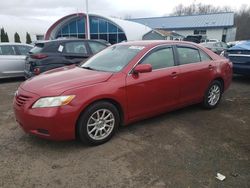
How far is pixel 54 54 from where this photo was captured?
7.66 metres

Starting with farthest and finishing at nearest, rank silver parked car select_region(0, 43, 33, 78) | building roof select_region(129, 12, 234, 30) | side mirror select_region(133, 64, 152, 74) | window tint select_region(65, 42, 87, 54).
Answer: building roof select_region(129, 12, 234, 30) < silver parked car select_region(0, 43, 33, 78) < window tint select_region(65, 42, 87, 54) < side mirror select_region(133, 64, 152, 74)

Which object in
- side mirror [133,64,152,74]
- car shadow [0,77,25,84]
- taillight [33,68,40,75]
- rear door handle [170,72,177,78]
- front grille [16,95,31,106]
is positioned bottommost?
car shadow [0,77,25,84]

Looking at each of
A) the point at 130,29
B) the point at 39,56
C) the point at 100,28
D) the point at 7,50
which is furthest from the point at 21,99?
the point at 100,28

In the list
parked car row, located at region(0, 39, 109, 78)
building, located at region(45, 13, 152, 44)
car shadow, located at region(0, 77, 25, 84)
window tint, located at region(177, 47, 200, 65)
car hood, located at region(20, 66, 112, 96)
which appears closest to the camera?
car hood, located at region(20, 66, 112, 96)

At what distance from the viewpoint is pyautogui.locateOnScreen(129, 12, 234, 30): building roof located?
145 feet

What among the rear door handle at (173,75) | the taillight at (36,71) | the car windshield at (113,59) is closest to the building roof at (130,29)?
the taillight at (36,71)

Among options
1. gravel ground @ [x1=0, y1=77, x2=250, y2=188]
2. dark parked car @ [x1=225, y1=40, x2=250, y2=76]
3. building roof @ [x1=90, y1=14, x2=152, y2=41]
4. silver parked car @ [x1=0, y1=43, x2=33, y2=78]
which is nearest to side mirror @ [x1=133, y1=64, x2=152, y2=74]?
gravel ground @ [x1=0, y1=77, x2=250, y2=188]

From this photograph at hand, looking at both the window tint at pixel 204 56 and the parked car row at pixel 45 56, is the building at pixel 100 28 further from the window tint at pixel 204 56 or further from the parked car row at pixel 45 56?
the window tint at pixel 204 56

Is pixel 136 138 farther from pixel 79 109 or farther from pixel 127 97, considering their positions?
pixel 79 109

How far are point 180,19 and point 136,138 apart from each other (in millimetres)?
48167

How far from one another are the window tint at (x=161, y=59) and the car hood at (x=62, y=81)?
33.4 inches

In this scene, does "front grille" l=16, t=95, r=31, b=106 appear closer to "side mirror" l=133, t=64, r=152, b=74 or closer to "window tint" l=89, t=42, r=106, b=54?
"side mirror" l=133, t=64, r=152, b=74

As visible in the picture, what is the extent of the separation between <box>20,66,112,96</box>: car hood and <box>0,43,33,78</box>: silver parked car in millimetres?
5347

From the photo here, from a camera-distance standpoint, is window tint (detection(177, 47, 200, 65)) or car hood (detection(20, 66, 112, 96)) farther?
window tint (detection(177, 47, 200, 65))
